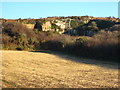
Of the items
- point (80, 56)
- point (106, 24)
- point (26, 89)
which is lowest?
point (80, 56)

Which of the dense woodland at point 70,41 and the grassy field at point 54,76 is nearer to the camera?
the grassy field at point 54,76

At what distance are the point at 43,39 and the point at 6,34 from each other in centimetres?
550

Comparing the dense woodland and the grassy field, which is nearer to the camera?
the grassy field

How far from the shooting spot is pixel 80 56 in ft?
62.3

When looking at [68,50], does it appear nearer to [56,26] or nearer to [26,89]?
[26,89]

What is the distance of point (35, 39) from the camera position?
86.1 ft

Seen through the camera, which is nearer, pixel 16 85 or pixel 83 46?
pixel 16 85

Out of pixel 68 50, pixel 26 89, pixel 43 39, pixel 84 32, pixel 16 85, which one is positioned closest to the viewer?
pixel 26 89

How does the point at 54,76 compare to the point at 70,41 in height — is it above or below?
below

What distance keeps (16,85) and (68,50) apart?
1504 centimetres

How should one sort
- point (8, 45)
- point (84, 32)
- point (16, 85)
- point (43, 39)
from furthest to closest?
point (84, 32) < point (43, 39) < point (8, 45) < point (16, 85)

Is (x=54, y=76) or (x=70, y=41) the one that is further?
(x=70, y=41)

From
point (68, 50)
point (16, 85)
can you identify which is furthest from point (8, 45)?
point (16, 85)

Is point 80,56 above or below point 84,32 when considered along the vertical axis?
below
